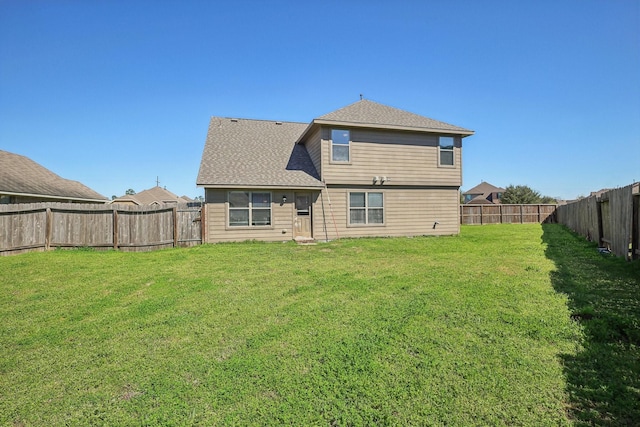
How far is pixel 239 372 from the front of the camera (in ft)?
8.64

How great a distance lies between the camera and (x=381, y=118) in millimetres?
12727

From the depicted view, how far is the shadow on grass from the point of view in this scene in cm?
207

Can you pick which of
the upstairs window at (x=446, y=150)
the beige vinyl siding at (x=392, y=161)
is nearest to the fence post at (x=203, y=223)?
the beige vinyl siding at (x=392, y=161)

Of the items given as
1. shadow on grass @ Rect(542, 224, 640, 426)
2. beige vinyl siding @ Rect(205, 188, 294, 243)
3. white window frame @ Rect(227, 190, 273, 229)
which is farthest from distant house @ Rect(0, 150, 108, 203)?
shadow on grass @ Rect(542, 224, 640, 426)

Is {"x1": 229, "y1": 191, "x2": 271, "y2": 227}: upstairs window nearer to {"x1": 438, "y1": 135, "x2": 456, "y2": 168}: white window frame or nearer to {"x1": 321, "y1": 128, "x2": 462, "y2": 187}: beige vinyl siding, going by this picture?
{"x1": 321, "y1": 128, "x2": 462, "y2": 187}: beige vinyl siding

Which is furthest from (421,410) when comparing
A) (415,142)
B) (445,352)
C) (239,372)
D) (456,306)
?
(415,142)

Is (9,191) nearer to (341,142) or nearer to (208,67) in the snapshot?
(208,67)

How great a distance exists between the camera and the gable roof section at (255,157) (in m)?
11.5

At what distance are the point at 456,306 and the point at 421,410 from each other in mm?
2318

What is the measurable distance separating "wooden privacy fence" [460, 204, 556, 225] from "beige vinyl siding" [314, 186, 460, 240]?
10.9 metres

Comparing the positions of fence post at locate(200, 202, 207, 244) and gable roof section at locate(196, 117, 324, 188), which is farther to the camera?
gable roof section at locate(196, 117, 324, 188)

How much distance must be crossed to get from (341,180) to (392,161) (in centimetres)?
262

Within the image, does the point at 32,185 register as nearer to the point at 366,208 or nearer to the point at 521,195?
the point at 366,208

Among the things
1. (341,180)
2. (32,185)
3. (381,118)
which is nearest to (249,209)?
(341,180)
